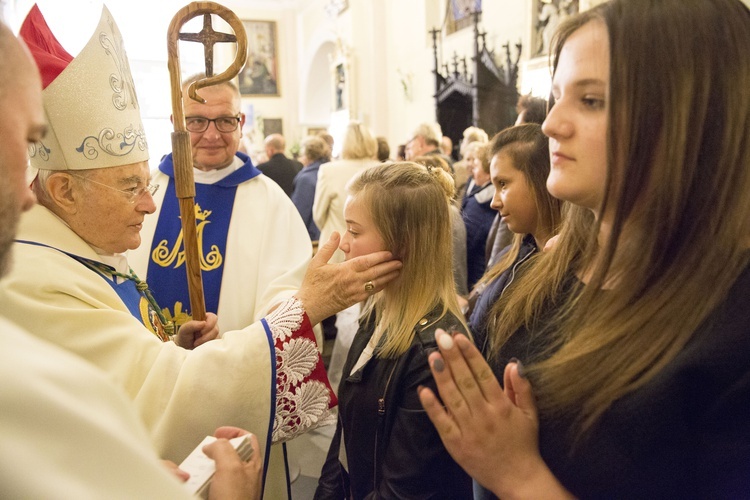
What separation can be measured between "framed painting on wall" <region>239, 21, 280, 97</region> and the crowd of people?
1525 centimetres

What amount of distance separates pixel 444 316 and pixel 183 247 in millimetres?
1215

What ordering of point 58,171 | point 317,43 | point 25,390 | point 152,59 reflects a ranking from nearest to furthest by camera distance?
point 25,390, point 58,171, point 152,59, point 317,43

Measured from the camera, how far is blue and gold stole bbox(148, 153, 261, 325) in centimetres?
226

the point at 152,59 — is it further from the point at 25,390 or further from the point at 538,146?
the point at 25,390

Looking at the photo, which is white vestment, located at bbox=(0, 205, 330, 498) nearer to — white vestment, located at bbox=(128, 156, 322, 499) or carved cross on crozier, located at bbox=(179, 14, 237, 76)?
carved cross on crozier, located at bbox=(179, 14, 237, 76)

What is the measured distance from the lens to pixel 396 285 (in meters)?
1.61

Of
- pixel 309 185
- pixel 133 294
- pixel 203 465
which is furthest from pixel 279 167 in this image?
pixel 203 465

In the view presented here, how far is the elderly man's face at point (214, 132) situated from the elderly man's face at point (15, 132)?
66.1 inches

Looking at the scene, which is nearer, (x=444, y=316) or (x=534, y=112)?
(x=444, y=316)

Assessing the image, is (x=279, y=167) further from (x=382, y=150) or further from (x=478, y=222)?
(x=478, y=222)

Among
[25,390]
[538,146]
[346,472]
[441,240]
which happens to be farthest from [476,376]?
[538,146]

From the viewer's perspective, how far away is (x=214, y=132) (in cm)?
238

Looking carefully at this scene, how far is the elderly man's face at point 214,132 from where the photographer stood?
2.35 metres

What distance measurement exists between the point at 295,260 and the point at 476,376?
154 centimetres
